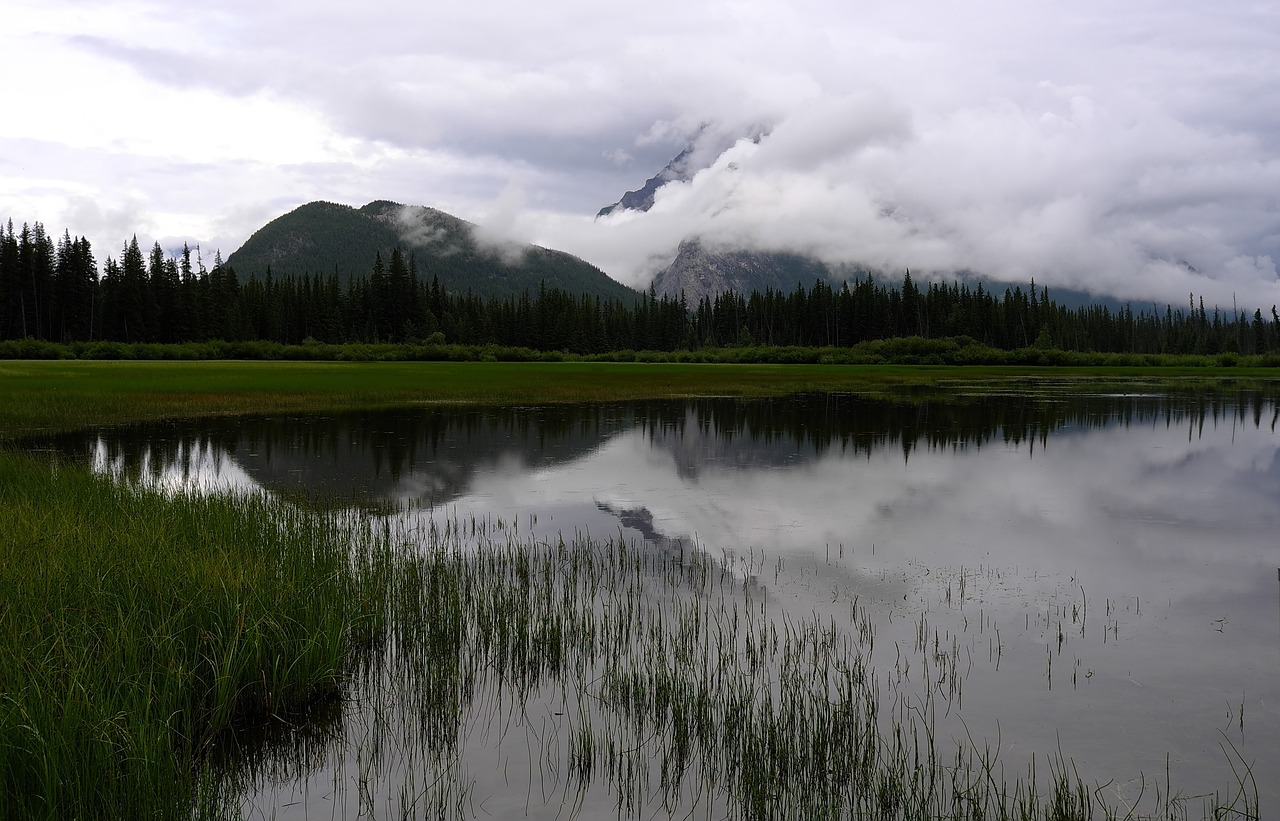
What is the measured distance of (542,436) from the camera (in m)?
29.4

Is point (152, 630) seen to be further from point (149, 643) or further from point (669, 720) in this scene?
point (669, 720)

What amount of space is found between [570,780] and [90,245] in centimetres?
13661

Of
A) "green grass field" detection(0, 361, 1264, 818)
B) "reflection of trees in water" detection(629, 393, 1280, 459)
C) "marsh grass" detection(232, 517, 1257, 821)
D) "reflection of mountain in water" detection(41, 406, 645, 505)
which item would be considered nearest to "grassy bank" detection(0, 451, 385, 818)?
"green grass field" detection(0, 361, 1264, 818)

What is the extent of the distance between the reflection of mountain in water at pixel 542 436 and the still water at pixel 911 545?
0.20m

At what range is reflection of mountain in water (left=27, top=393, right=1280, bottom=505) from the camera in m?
21.2

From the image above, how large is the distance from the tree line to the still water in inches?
3860

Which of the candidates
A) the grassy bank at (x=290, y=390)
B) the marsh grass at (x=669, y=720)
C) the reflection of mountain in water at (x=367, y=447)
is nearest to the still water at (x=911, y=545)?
the marsh grass at (x=669, y=720)

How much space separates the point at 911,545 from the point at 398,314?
13210 centimetres

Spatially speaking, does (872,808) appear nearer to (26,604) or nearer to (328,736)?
(328,736)

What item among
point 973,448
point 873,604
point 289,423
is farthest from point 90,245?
point 873,604

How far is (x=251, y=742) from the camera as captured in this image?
675 cm

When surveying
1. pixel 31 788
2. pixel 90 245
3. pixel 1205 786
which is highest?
pixel 90 245

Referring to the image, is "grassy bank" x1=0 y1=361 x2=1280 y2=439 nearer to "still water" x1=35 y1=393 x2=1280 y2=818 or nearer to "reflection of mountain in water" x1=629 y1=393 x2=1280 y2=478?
"still water" x1=35 y1=393 x2=1280 y2=818

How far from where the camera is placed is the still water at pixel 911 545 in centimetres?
654
